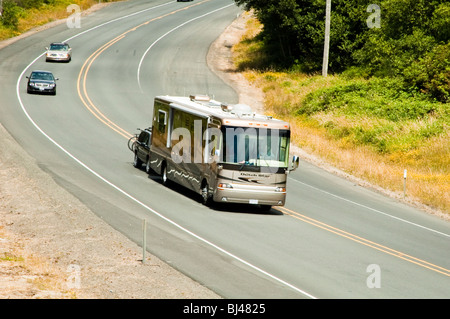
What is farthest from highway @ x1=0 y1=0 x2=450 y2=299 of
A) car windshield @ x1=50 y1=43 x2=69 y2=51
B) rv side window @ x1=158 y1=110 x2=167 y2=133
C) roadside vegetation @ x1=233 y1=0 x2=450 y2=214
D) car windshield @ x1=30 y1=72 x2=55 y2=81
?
car windshield @ x1=50 y1=43 x2=69 y2=51

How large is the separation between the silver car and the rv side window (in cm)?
3334

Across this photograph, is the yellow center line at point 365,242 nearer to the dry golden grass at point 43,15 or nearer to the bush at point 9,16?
the bush at point 9,16

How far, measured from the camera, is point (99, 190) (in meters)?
25.5

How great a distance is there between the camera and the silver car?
59.2 metres

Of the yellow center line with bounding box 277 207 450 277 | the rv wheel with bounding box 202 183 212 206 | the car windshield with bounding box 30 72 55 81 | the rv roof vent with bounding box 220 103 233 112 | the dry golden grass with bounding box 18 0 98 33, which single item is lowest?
the yellow center line with bounding box 277 207 450 277

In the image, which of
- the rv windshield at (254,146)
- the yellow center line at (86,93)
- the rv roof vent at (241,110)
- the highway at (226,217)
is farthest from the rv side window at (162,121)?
the yellow center line at (86,93)

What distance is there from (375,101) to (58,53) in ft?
91.0

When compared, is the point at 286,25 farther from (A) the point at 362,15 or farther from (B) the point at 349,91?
(B) the point at 349,91

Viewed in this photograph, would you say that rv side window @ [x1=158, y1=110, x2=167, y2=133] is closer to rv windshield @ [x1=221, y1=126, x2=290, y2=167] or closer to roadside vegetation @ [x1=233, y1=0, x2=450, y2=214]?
rv windshield @ [x1=221, y1=126, x2=290, y2=167]

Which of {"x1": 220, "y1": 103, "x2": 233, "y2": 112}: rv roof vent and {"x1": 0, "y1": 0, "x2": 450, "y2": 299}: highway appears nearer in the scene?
{"x1": 0, "y1": 0, "x2": 450, "y2": 299}: highway

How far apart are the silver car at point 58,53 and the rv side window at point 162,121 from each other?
33.3m

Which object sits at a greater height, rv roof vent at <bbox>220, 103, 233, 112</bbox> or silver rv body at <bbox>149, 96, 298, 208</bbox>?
rv roof vent at <bbox>220, 103, 233, 112</bbox>

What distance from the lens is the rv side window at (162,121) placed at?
27.7 m

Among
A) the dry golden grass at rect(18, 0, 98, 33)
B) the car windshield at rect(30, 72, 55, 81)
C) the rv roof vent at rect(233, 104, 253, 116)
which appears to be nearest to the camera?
the rv roof vent at rect(233, 104, 253, 116)
